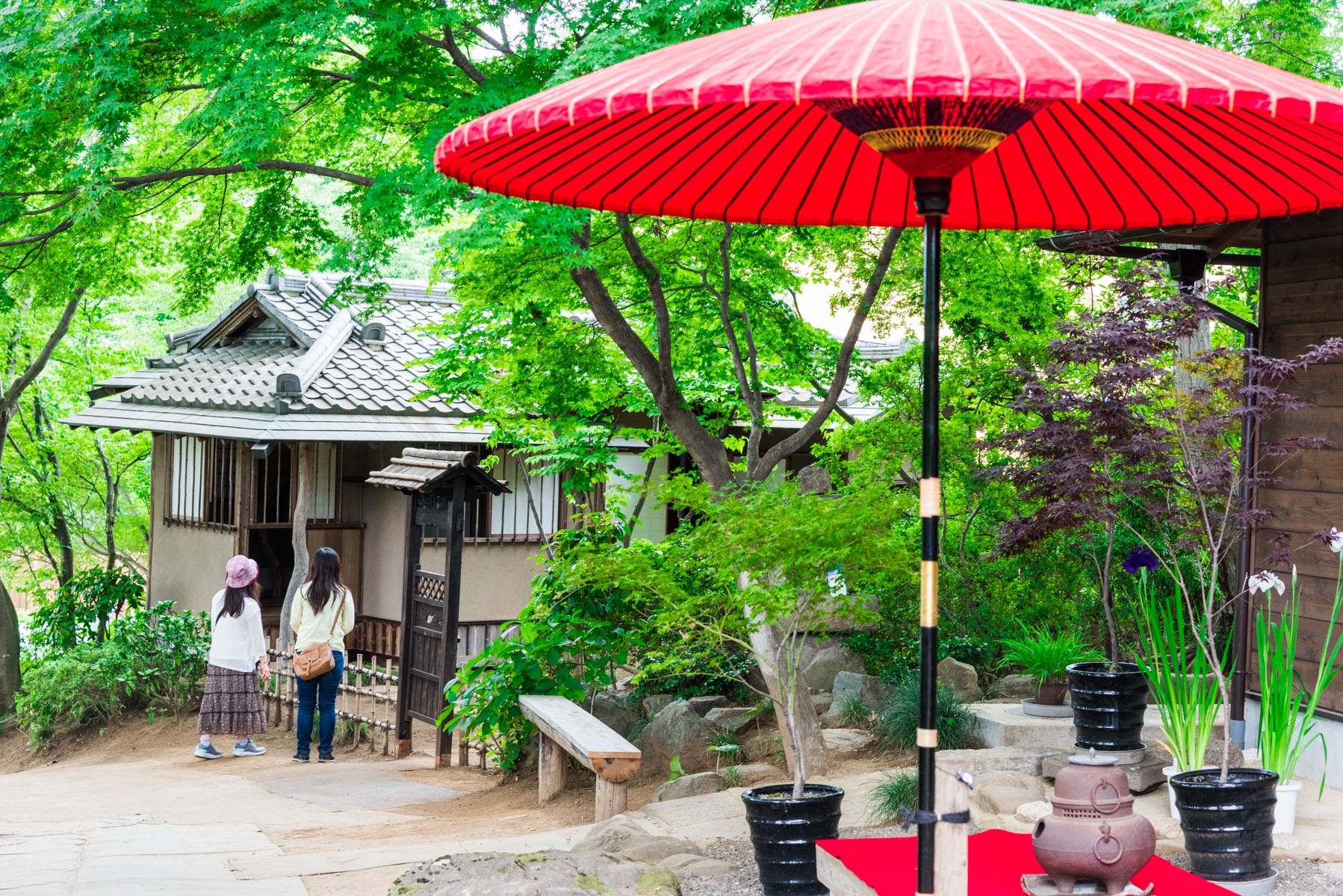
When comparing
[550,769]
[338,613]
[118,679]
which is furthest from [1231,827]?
[118,679]

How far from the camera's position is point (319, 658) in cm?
960

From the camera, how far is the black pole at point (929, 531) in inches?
112

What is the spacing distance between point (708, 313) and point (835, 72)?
6525 mm

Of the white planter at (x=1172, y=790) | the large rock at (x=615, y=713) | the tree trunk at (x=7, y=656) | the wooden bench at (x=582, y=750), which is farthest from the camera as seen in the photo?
the tree trunk at (x=7, y=656)

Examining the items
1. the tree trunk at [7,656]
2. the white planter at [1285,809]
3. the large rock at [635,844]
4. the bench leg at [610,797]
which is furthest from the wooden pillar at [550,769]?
the tree trunk at [7,656]

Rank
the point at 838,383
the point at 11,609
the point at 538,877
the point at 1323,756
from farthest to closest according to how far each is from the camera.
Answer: the point at 11,609 → the point at 838,383 → the point at 1323,756 → the point at 538,877

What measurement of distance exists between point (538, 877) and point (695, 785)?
122 inches

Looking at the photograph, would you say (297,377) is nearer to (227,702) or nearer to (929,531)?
(227,702)

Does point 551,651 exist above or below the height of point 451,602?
below

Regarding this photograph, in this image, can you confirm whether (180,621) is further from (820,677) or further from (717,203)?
(717,203)

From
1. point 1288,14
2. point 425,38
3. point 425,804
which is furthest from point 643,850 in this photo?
point 1288,14

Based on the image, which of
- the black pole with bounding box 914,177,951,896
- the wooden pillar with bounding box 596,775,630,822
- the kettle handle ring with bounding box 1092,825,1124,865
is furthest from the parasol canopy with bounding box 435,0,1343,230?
the wooden pillar with bounding box 596,775,630,822

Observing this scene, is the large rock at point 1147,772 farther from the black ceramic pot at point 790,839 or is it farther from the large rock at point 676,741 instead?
the large rock at point 676,741

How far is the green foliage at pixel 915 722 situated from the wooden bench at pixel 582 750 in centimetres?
161
